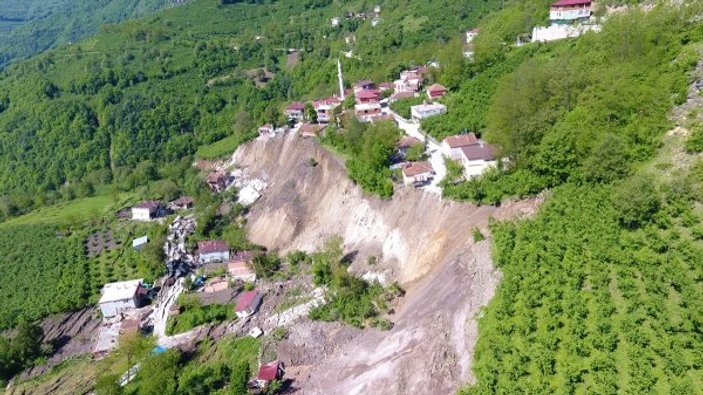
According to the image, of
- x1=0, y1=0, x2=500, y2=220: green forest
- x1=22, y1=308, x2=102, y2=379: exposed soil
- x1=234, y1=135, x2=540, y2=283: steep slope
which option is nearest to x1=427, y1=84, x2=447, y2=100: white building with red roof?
x1=234, y1=135, x2=540, y2=283: steep slope

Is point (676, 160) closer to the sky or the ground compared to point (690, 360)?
closer to the sky

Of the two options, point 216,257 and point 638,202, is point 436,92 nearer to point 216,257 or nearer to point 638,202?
point 216,257

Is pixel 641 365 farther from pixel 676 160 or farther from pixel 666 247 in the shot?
pixel 676 160

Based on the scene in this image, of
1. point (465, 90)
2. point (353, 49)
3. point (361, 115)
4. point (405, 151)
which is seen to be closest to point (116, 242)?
point (361, 115)

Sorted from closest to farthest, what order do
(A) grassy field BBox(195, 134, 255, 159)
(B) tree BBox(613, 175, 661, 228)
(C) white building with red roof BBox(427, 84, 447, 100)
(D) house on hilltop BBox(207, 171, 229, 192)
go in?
(B) tree BBox(613, 175, 661, 228)
(C) white building with red roof BBox(427, 84, 447, 100)
(D) house on hilltop BBox(207, 171, 229, 192)
(A) grassy field BBox(195, 134, 255, 159)

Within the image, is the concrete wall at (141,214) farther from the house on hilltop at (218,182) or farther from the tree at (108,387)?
the tree at (108,387)

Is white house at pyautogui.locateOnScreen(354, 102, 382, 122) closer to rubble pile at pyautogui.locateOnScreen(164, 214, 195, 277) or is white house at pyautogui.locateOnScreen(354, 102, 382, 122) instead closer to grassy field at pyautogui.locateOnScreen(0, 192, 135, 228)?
rubble pile at pyautogui.locateOnScreen(164, 214, 195, 277)
